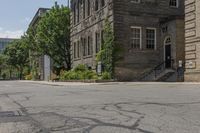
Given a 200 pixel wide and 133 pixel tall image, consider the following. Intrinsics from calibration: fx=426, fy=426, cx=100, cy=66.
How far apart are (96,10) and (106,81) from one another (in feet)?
36.3

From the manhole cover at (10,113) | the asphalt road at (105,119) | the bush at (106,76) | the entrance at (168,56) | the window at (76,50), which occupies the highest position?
the window at (76,50)

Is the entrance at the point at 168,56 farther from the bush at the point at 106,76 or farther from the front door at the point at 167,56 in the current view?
the bush at the point at 106,76

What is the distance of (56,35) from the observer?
57906 mm

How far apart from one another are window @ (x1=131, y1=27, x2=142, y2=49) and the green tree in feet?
7.64

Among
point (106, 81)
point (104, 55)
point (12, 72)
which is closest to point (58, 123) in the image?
point (106, 81)

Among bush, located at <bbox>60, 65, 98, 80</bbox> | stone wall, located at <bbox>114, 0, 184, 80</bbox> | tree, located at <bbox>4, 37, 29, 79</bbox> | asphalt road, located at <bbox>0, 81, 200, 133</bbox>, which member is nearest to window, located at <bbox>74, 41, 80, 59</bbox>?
bush, located at <bbox>60, 65, 98, 80</bbox>

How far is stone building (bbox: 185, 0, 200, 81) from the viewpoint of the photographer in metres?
30.9

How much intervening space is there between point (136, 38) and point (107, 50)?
3150mm

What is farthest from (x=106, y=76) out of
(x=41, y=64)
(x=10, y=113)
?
(x=41, y=64)

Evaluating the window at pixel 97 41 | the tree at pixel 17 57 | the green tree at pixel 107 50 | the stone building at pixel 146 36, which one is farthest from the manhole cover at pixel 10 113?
the tree at pixel 17 57

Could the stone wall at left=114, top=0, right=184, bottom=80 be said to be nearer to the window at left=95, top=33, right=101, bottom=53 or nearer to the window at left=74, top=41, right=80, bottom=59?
the window at left=95, top=33, right=101, bottom=53

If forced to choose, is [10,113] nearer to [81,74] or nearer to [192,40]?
[192,40]

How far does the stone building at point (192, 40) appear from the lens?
101 ft

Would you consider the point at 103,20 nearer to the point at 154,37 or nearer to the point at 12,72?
the point at 154,37
